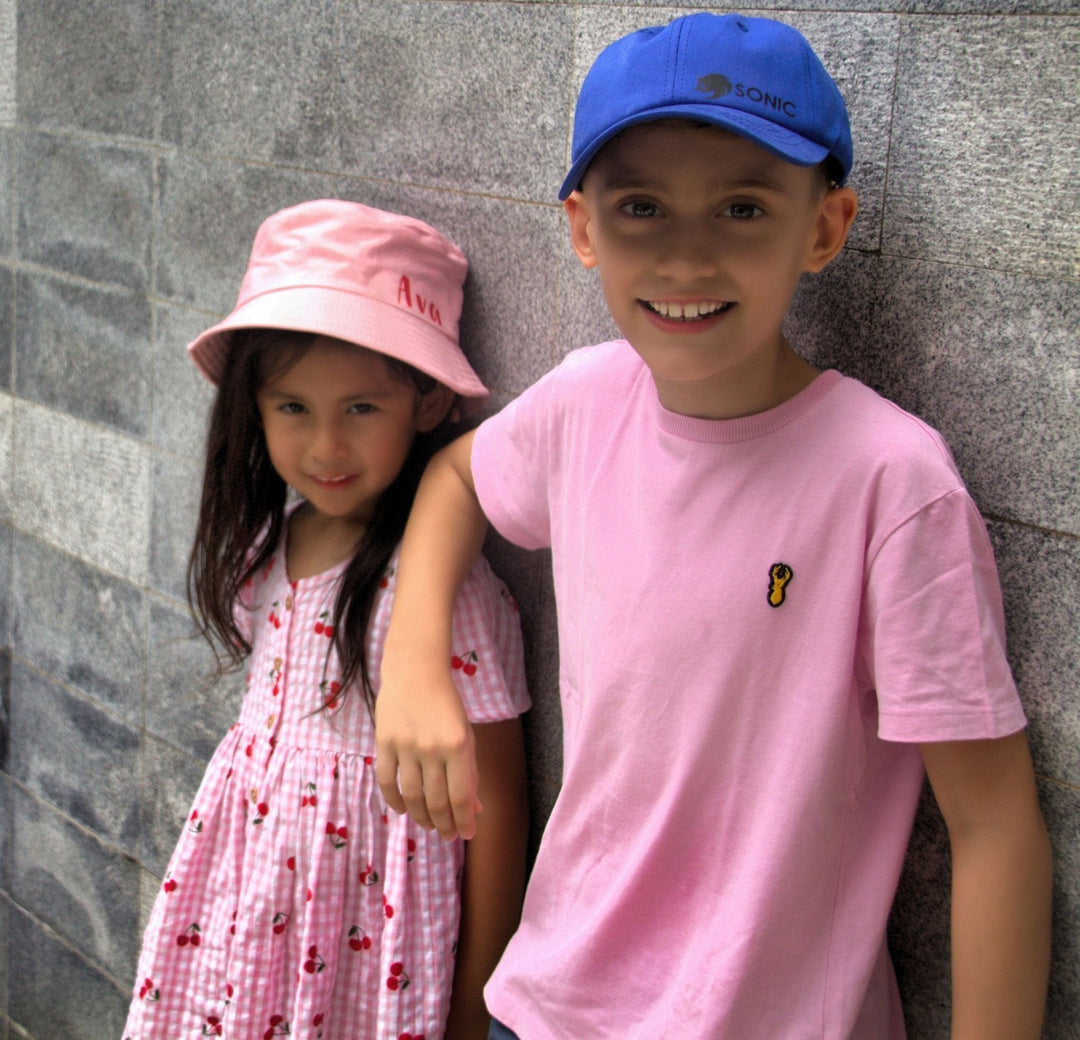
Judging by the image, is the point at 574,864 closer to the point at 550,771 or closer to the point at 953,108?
the point at 550,771

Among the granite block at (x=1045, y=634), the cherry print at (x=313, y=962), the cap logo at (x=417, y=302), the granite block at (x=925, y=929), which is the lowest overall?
the cherry print at (x=313, y=962)

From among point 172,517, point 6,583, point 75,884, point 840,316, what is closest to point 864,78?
point 840,316

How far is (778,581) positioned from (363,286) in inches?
36.6

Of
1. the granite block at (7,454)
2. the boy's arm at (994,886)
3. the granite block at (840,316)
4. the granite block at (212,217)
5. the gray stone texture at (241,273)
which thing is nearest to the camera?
the boy's arm at (994,886)

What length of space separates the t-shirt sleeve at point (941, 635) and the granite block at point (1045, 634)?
15cm

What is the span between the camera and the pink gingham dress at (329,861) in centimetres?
215

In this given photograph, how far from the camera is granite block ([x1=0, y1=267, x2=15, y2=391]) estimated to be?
342 cm

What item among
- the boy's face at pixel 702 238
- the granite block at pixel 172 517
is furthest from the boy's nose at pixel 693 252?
the granite block at pixel 172 517

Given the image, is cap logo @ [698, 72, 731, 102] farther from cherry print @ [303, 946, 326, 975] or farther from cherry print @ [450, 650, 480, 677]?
cherry print @ [303, 946, 326, 975]

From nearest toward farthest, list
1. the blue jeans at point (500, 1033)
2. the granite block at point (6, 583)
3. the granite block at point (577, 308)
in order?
the blue jeans at point (500, 1033) → the granite block at point (577, 308) → the granite block at point (6, 583)

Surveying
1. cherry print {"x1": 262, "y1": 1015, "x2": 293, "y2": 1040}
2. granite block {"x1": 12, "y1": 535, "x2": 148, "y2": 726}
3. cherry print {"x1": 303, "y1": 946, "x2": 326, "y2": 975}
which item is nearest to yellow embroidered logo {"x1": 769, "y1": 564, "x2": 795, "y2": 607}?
cherry print {"x1": 303, "y1": 946, "x2": 326, "y2": 975}

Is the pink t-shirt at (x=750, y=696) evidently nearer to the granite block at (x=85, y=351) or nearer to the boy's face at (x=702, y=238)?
the boy's face at (x=702, y=238)

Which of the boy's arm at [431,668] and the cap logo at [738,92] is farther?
the boy's arm at [431,668]

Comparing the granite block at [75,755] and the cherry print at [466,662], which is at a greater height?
the cherry print at [466,662]
